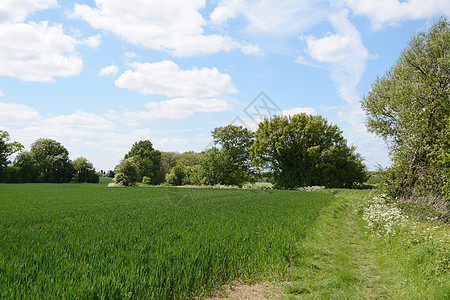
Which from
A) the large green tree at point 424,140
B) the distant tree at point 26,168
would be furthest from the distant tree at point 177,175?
the large green tree at point 424,140

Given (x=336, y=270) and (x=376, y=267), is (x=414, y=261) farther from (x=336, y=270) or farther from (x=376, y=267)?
(x=336, y=270)

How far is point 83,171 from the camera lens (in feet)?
254

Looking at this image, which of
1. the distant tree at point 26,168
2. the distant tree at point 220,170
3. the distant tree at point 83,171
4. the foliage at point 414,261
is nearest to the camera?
the foliage at point 414,261

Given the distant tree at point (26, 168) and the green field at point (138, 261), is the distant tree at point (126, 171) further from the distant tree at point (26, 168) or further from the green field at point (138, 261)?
the green field at point (138, 261)

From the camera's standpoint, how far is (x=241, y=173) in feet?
165

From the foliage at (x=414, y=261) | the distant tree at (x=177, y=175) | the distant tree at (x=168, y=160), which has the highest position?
the distant tree at (x=168, y=160)

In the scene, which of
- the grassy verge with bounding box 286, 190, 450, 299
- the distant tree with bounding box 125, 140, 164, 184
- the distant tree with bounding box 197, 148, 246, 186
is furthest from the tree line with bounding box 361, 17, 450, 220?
the distant tree with bounding box 125, 140, 164, 184

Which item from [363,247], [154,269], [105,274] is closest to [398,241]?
[363,247]

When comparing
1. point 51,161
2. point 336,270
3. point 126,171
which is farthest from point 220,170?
point 51,161

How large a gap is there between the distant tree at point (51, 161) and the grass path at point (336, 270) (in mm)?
75116

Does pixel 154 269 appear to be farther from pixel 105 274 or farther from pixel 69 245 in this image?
pixel 69 245

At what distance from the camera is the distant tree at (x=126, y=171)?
52094 millimetres

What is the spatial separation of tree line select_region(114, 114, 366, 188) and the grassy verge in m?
33.0

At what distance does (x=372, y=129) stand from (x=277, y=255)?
2510 cm
